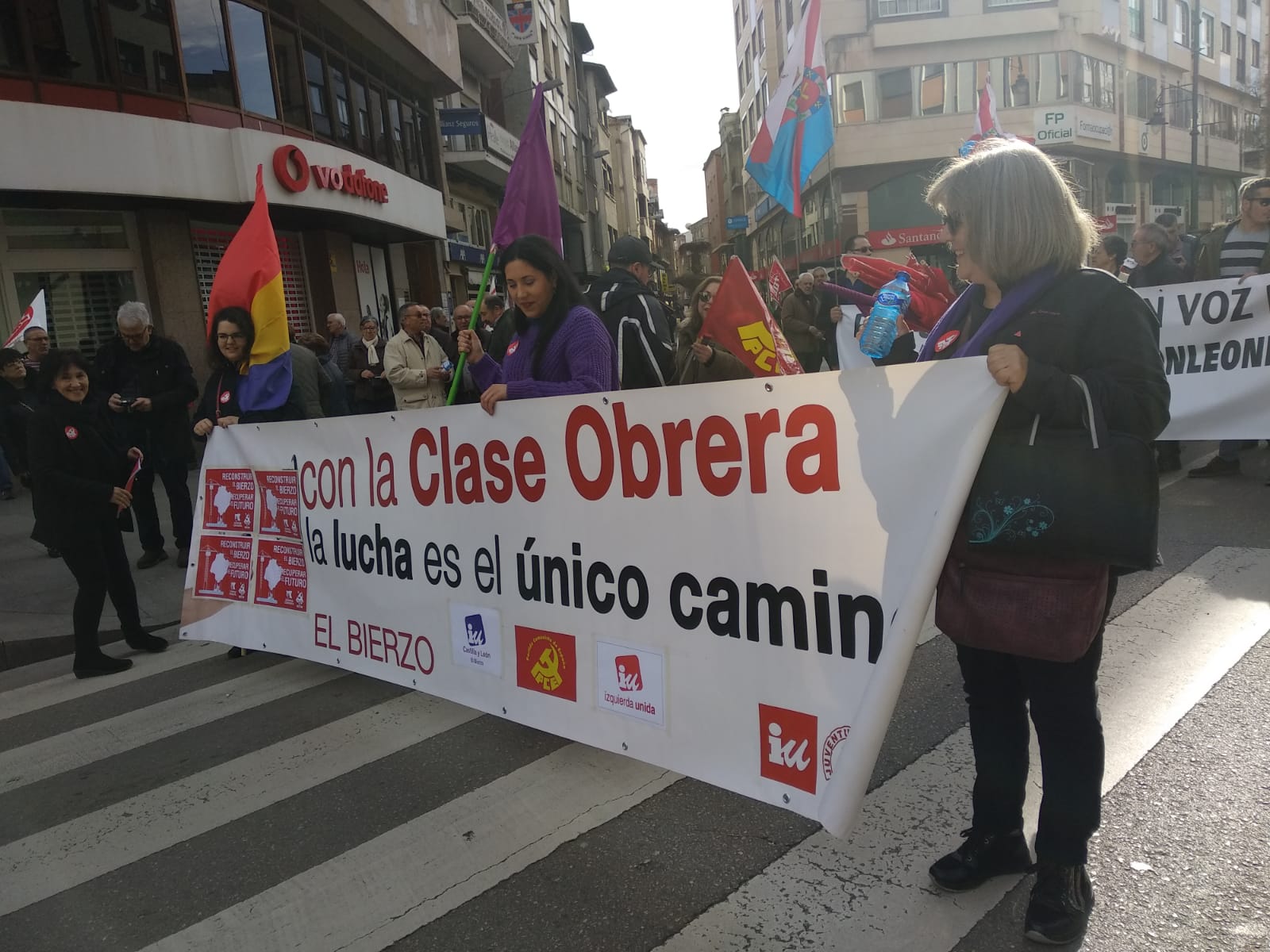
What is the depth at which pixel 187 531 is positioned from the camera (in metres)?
7.23

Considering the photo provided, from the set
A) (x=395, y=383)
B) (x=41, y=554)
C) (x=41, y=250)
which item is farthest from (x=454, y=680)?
(x=41, y=250)

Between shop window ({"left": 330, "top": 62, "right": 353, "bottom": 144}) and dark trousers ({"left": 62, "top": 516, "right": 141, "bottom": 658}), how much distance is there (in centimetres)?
1522

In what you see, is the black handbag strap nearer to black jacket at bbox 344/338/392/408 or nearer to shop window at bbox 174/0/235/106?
black jacket at bbox 344/338/392/408

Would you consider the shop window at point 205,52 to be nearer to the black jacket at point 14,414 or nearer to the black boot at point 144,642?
the black jacket at point 14,414

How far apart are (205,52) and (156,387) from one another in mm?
10214

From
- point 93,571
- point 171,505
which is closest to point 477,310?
point 93,571

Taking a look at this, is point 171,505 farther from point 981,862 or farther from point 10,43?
point 10,43

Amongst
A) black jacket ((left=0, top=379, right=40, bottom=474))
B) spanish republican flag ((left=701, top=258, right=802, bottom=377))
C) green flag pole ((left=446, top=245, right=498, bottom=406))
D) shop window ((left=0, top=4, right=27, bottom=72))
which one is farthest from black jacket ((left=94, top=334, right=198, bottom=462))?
shop window ((left=0, top=4, right=27, bottom=72))

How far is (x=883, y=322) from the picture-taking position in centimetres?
459

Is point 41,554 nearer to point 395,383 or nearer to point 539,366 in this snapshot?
point 395,383

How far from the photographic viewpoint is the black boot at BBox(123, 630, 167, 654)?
536 centimetres

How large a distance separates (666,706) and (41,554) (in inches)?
293

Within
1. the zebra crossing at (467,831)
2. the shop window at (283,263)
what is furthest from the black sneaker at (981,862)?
the shop window at (283,263)

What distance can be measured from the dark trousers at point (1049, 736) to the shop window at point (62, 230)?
1453 centimetres
